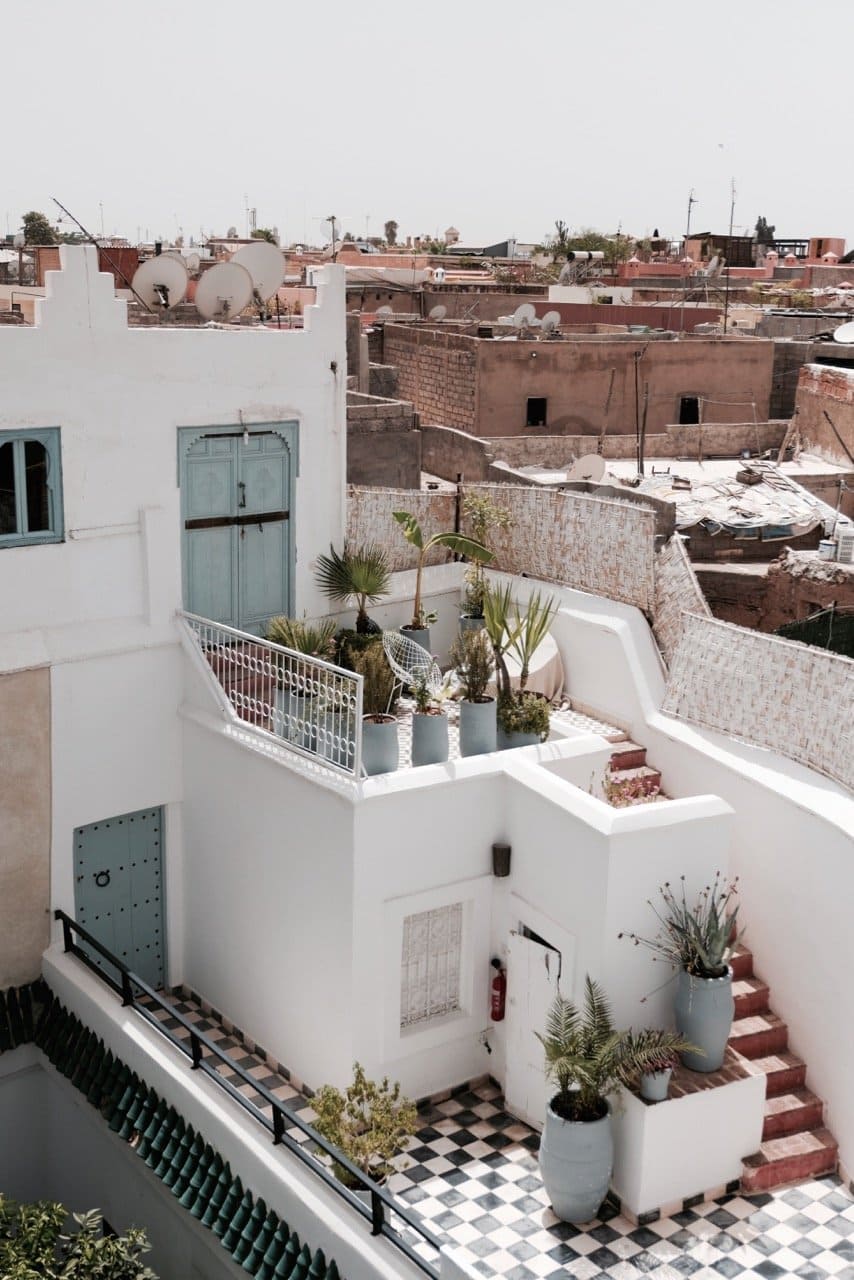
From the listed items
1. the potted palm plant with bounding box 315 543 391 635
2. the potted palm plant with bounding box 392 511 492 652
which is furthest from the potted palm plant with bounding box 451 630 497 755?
the potted palm plant with bounding box 315 543 391 635

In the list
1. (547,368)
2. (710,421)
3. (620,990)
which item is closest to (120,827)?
(620,990)

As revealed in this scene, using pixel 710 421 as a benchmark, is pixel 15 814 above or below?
below

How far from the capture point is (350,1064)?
32.8ft

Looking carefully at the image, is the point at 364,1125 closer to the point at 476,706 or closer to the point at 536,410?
the point at 476,706

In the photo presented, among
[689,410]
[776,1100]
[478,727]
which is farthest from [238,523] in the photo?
[689,410]

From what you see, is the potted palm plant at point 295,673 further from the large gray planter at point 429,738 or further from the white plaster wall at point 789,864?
the white plaster wall at point 789,864

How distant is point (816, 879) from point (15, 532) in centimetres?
662

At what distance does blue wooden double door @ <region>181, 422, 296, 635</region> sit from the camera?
11.5 m

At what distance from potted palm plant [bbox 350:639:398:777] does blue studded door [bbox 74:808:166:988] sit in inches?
89.2

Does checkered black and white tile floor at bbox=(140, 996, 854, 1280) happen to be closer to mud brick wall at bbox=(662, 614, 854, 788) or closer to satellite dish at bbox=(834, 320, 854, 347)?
mud brick wall at bbox=(662, 614, 854, 788)

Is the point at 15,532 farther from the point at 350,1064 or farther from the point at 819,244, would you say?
the point at 819,244

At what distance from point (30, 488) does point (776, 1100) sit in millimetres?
7341

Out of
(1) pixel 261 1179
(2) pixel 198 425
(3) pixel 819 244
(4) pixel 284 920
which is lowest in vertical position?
(1) pixel 261 1179

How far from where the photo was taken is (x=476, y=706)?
10812 mm
